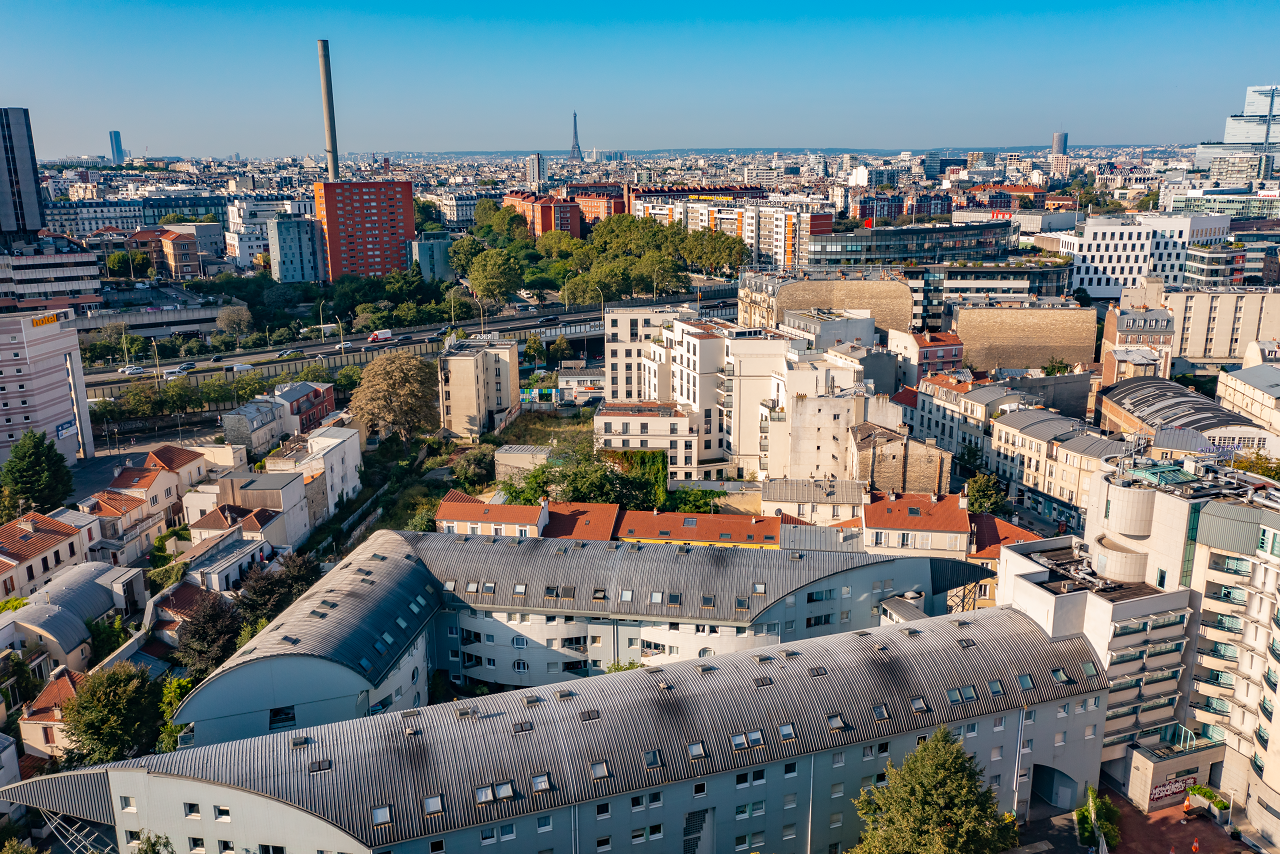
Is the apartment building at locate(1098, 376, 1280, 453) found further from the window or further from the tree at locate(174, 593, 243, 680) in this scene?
the tree at locate(174, 593, 243, 680)

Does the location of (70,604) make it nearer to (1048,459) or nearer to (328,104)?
(1048,459)

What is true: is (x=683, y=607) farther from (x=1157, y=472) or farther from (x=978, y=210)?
(x=978, y=210)

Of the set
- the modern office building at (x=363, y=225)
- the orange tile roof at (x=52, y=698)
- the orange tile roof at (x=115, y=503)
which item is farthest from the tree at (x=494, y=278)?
the orange tile roof at (x=52, y=698)

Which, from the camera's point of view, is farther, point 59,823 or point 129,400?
point 129,400

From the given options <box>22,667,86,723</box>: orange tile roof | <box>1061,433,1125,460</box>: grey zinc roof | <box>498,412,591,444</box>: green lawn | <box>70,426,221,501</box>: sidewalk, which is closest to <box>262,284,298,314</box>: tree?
<box>70,426,221,501</box>: sidewalk

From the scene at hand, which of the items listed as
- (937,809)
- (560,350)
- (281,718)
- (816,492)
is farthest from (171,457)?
(937,809)

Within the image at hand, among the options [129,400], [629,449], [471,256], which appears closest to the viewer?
[629,449]

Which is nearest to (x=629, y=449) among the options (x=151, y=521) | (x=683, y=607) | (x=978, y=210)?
(x=683, y=607)

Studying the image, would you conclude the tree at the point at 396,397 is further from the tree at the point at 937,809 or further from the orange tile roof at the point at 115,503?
the tree at the point at 937,809
